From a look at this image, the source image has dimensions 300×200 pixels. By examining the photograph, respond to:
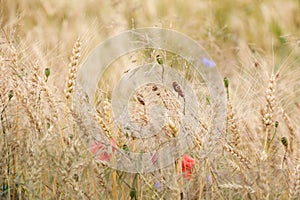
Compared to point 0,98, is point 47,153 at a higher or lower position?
lower

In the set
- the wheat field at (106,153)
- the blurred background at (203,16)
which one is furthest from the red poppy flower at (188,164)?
the blurred background at (203,16)

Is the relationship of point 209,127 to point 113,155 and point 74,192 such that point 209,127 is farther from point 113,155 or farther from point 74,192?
point 74,192

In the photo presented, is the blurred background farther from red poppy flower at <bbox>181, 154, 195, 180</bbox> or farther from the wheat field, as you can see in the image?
red poppy flower at <bbox>181, 154, 195, 180</bbox>

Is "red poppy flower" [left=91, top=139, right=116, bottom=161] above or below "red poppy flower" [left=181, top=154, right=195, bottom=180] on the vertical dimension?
above

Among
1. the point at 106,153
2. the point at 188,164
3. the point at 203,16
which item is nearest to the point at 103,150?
the point at 106,153

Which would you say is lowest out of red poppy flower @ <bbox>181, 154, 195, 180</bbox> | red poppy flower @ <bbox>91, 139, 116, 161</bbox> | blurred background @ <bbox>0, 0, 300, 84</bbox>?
red poppy flower @ <bbox>181, 154, 195, 180</bbox>

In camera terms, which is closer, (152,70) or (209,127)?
(209,127)

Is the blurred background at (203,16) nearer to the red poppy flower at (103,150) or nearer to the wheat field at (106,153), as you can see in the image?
the wheat field at (106,153)

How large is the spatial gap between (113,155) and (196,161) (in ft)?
0.54

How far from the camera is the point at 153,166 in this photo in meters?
1.35

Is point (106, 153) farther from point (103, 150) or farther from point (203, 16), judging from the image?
point (203, 16)

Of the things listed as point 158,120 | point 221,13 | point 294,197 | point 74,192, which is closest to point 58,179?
point 74,192

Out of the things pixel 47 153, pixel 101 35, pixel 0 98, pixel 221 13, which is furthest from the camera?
pixel 221 13

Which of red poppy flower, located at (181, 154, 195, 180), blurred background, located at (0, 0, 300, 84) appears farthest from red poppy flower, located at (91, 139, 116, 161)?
blurred background, located at (0, 0, 300, 84)
